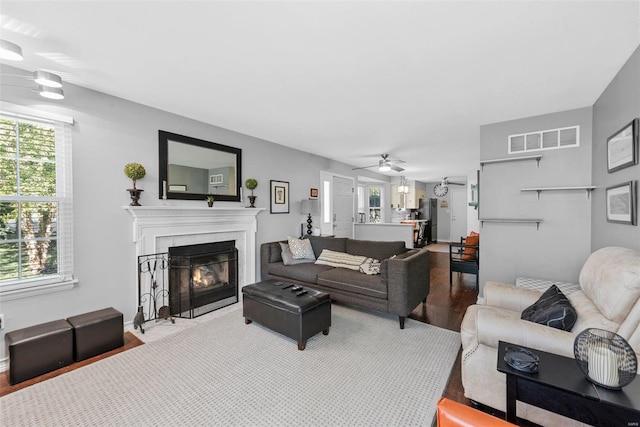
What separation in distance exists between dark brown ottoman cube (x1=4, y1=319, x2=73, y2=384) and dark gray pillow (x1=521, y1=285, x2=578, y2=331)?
3632 millimetres

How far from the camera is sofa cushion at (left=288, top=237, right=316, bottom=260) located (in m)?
4.27

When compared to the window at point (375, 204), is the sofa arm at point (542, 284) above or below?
below

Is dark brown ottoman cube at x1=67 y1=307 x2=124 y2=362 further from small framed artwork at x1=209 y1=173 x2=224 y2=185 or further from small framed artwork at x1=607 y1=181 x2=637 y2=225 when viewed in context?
small framed artwork at x1=607 y1=181 x2=637 y2=225

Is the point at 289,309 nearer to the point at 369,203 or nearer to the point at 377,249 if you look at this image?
the point at 377,249

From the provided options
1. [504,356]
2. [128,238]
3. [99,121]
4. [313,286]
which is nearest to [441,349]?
[504,356]

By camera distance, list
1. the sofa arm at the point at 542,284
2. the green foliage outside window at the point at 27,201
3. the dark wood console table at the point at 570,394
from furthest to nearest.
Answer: the sofa arm at the point at 542,284, the green foliage outside window at the point at 27,201, the dark wood console table at the point at 570,394

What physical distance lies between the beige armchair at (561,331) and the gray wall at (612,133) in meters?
0.62

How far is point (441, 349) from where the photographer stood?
2545mm

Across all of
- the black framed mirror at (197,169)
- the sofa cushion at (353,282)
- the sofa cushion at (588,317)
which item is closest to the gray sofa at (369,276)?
the sofa cushion at (353,282)

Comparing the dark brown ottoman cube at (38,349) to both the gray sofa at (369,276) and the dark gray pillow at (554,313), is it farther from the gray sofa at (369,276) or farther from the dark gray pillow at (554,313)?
the dark gray pillow at (554,313)

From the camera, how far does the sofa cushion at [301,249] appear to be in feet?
14.0

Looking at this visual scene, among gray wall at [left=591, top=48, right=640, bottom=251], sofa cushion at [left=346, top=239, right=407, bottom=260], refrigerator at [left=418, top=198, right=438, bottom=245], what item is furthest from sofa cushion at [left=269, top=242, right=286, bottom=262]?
refrigerator at [left=418, top=198, right=438, bottom=245]

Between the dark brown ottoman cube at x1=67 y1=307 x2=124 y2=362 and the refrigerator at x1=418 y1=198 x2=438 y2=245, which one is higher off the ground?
the refrigerator at x1=418 y1=198 x2=438 y2=245

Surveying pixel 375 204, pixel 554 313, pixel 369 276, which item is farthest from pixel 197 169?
pixel 375 204
